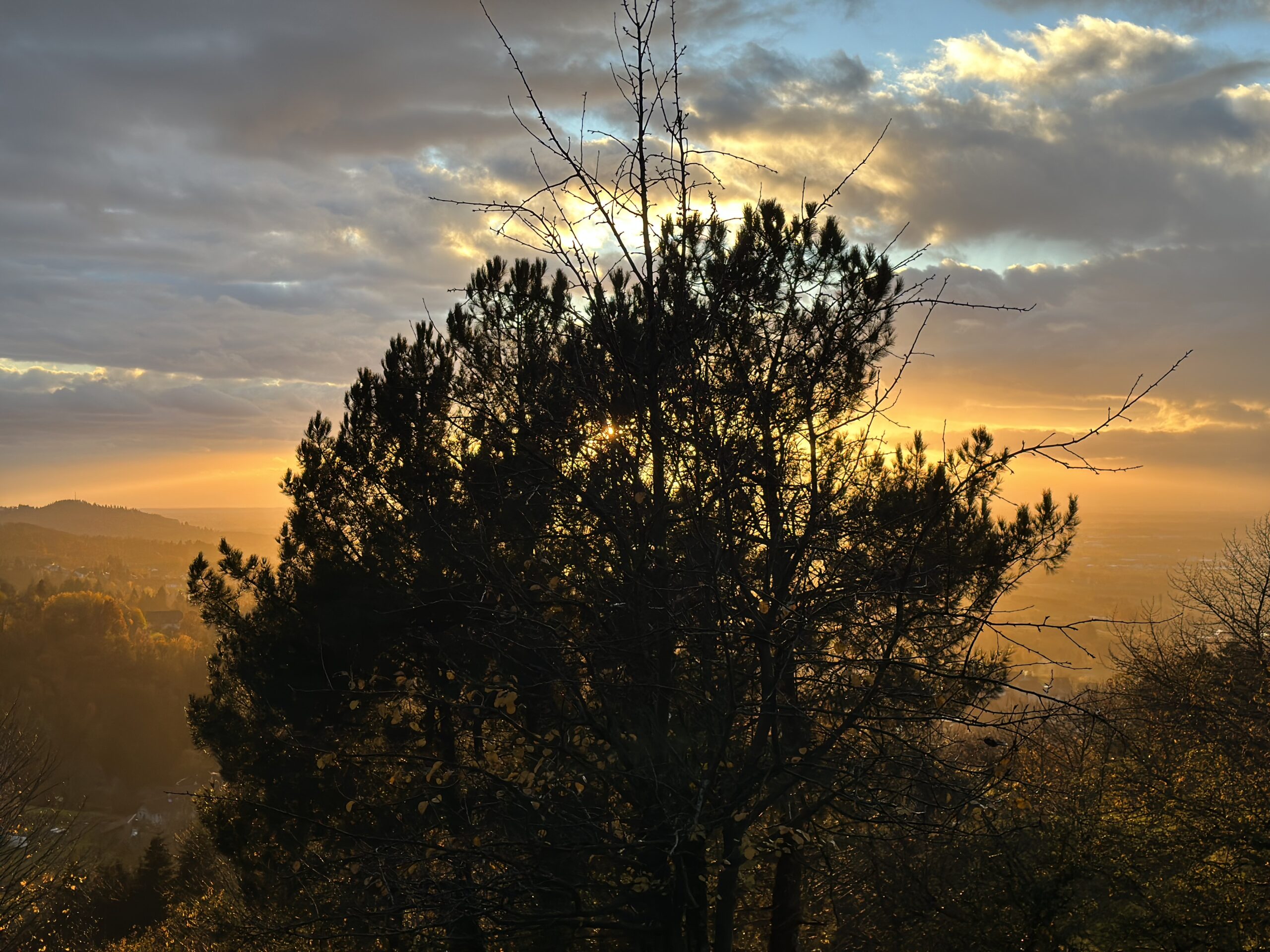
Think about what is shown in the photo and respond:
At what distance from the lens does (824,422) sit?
467 centimetres

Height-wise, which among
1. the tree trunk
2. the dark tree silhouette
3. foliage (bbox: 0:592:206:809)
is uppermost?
the dark tree silhouette

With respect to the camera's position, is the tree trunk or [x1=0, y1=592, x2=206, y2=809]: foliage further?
[x1=0, y1=592, x2=206, y2=809]: foliage

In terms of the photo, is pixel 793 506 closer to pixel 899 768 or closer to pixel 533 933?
pixel 899 768

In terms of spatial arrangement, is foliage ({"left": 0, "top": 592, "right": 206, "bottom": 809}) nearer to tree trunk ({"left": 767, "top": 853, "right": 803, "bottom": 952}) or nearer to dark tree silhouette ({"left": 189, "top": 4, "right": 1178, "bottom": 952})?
tree trunk ({"left": 767, "top": 853, "right": 803, "bottom": 952})

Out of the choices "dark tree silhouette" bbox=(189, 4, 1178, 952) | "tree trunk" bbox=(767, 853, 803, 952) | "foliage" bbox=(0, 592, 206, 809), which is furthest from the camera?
"foliage" bbox=(0, 592, 206, 809)

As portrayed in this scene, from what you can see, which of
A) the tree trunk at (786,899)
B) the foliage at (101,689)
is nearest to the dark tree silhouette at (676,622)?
the tree trunk at (786,899)

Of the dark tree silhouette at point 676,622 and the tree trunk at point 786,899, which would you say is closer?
the dark tree silhouette at point 676,622

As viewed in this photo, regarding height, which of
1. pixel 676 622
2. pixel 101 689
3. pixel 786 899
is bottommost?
pixel 101 689

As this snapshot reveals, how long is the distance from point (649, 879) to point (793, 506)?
7.69 ft

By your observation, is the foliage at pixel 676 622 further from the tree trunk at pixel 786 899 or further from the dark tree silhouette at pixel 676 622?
the tree trunk at pixel 786 899

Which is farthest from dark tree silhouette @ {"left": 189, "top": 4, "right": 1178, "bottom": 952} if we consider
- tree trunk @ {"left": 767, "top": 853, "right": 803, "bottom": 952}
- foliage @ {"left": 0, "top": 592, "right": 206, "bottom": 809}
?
foliage @ {"left": 0, "top": 592, "right": 206, "bottom": 809}

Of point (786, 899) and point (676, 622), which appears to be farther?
point (786, 899)

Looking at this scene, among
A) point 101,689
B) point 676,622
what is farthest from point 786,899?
point 101,689

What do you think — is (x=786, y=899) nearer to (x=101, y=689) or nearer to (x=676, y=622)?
(x=676, y=622)
